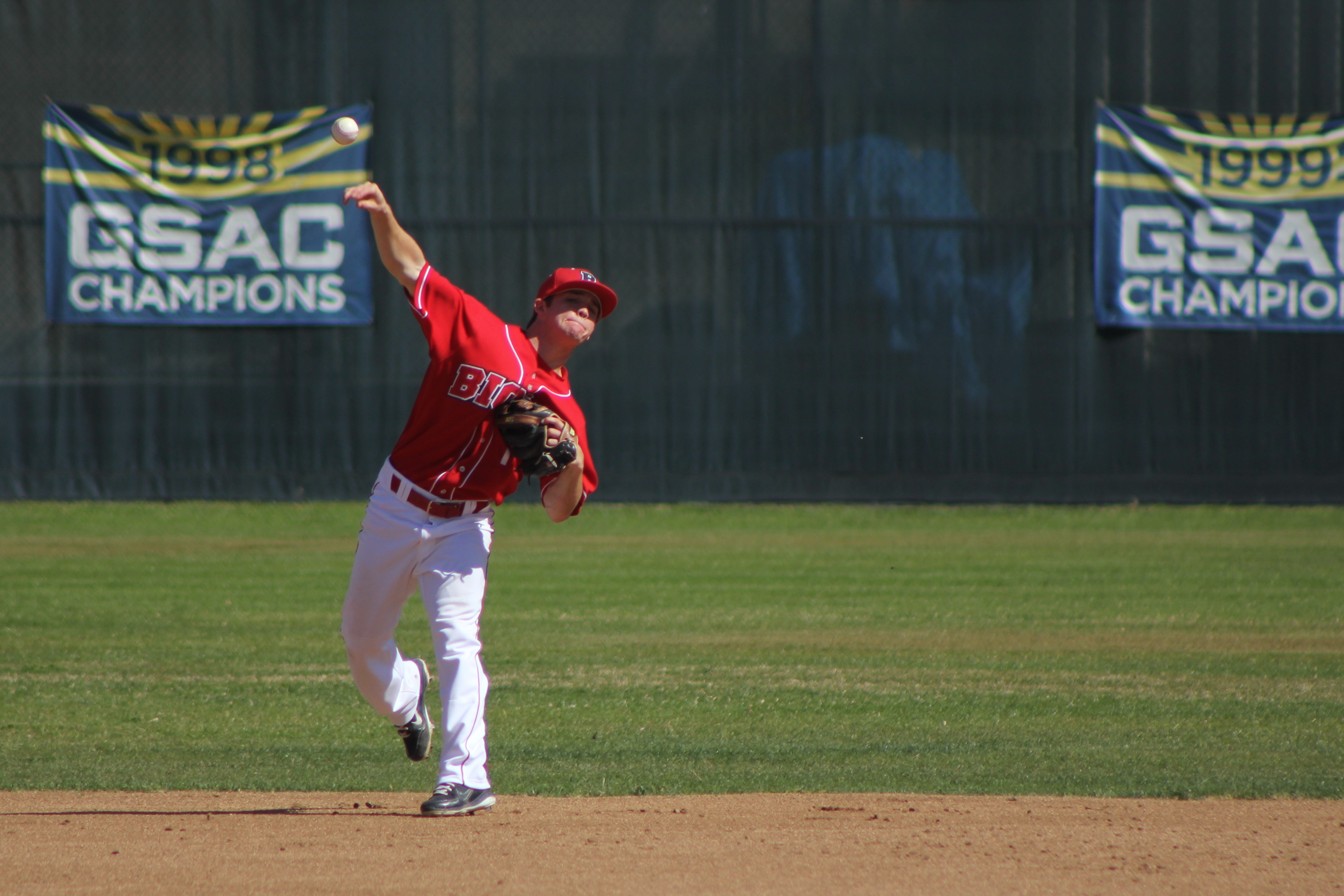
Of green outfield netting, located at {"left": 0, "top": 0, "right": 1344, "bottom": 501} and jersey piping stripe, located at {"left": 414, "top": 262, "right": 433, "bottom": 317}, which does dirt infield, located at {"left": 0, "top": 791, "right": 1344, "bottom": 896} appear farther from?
green outfield netting, located at {"left": 0, "top": 0, "right": 1344, "bottom": 501}

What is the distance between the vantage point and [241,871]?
368 cm

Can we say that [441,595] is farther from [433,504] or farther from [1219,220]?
[1219,220]

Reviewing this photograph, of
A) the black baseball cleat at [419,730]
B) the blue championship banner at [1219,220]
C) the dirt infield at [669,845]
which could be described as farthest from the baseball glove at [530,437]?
the blue championship banner at [1219,220]

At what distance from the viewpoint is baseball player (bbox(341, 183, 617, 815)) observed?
4137mm

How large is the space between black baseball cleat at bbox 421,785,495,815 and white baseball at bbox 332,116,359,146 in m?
2.23

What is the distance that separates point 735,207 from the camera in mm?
13672

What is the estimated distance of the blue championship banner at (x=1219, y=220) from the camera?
13.6 metres

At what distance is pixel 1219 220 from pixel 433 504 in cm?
1163

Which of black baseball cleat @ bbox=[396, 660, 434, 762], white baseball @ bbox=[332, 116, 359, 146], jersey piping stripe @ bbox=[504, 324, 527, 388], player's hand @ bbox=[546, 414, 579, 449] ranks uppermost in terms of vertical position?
white baseball @ bbox=[332, 116, 359, 146]

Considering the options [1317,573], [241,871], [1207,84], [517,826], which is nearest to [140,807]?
[241,871]

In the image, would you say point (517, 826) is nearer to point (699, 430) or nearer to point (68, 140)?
point (699, 430)

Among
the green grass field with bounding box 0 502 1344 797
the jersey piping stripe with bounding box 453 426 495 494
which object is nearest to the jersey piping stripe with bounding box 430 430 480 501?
the jersey piping stripe with bounding box 453 426 495 494

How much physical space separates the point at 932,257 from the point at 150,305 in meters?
7.75

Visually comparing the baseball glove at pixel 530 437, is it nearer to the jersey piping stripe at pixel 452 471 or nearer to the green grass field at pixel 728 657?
the jersey piping stripe at pixel 452 471
